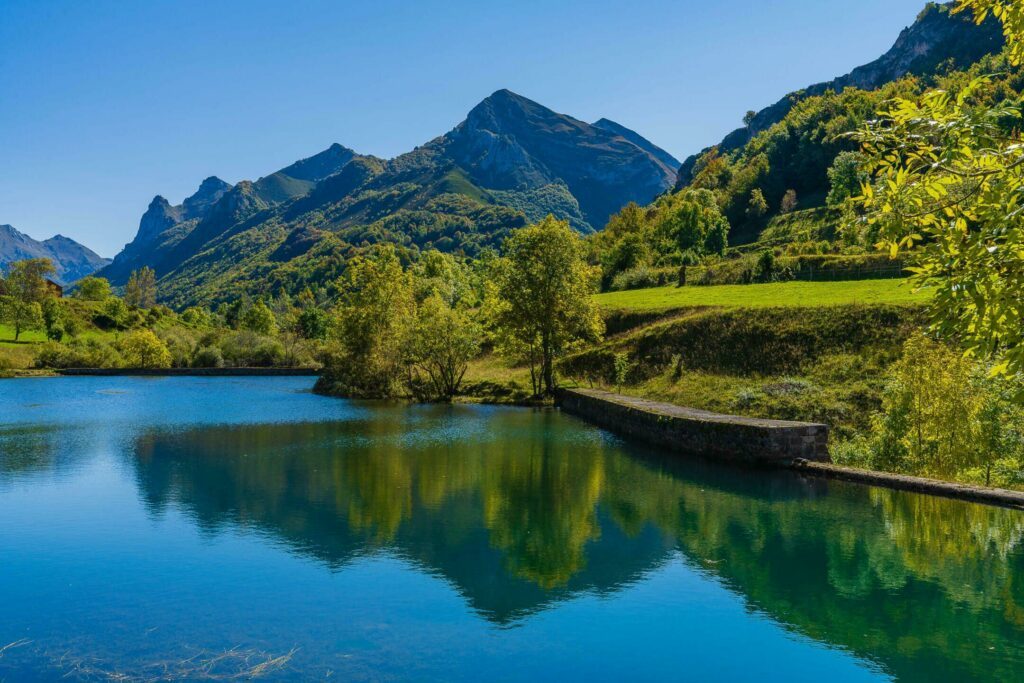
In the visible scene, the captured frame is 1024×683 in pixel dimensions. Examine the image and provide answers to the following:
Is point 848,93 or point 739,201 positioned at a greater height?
point 848,93

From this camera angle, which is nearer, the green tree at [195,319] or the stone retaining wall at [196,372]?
the stone retaining wall at [196,372]

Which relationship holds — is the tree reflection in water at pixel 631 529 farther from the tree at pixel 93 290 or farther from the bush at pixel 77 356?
the tree at pixel 93 290

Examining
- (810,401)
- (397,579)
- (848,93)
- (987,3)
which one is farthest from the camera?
(848,93)

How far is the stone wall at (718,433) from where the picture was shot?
89.6ft

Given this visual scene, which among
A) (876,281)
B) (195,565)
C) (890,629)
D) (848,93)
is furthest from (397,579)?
(848,93)

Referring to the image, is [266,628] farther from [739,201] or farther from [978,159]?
[739,201]

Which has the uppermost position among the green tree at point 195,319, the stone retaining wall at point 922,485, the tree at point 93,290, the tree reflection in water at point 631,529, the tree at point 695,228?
the tree at point 695,228

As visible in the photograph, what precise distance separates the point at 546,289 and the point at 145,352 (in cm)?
8503

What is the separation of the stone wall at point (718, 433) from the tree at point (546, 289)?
15.1 metres

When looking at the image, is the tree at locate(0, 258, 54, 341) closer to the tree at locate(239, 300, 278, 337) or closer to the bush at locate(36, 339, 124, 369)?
the bush at locate(36, 339, 124, 369)

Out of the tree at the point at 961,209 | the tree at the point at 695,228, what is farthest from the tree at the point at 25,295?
the tree at the point at 961,209

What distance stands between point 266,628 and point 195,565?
199 inches

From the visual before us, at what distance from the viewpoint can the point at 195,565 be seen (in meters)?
17.2

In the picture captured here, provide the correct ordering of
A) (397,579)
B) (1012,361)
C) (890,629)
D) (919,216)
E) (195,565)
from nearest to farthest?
(1012,361), (919,216), (890,629), (397,579), (195,565)
